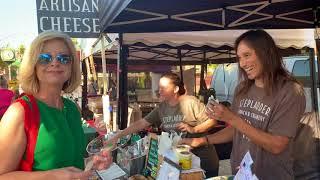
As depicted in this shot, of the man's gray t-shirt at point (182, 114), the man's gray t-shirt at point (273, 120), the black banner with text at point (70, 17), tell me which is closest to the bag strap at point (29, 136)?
the man's gray t-shirt at point (273, 120)

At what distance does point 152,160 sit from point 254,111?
0.74 m

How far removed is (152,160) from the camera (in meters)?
2.35

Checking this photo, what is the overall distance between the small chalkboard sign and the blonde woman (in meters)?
0.62

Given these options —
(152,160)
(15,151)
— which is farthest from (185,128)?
(15,151)

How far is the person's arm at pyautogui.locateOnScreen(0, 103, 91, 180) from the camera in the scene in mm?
1382

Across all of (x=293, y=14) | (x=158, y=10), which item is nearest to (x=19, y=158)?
(x=158, y=10)

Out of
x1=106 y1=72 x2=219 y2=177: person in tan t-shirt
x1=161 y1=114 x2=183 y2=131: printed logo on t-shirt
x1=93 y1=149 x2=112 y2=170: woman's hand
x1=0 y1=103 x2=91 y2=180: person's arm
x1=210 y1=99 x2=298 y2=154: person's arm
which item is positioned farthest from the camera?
x1=161 y1=114 x2=183 y2=131: printed logo on t-shirt

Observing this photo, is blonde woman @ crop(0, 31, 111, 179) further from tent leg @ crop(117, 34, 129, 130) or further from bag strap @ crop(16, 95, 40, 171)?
tent leg @ crop(117, 34, 129, 130)

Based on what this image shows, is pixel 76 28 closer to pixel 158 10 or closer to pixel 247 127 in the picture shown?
pixel 158 10

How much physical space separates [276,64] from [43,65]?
121cm

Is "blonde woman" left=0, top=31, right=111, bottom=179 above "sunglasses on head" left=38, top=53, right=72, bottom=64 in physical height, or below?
below

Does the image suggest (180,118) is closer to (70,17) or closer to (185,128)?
(185,128)

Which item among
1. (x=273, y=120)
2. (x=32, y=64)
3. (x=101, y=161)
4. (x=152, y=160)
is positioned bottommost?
(x=152, y=160)

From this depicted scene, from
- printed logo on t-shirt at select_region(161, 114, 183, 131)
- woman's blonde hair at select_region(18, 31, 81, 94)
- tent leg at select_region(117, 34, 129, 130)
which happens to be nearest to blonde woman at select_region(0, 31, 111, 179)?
woman's blonde hair at select_region(18, 31, 81, 94)
